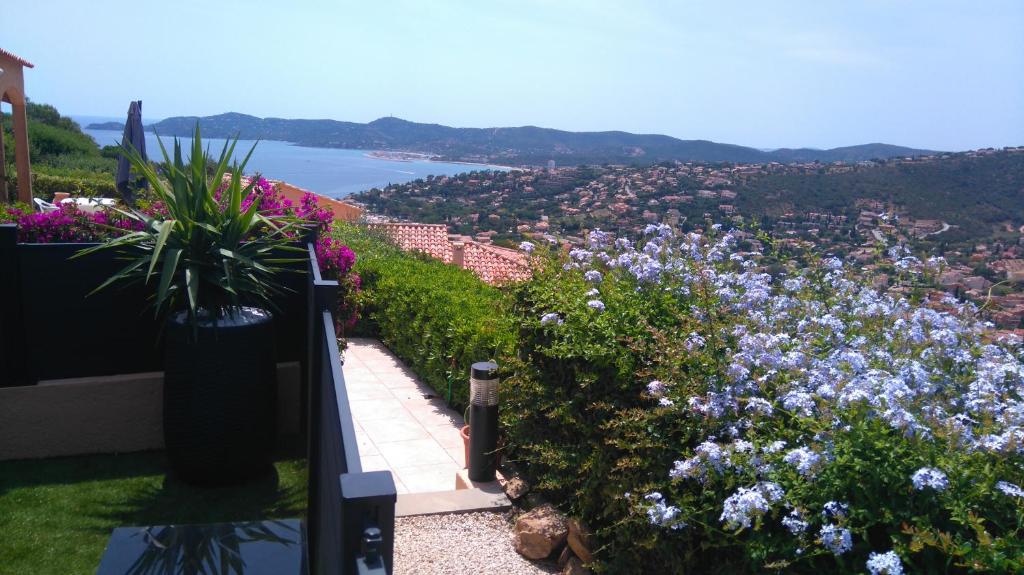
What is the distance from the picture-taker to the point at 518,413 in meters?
4.92

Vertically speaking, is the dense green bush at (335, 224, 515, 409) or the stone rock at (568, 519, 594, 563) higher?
the dense green bush at (335, 224, 515, 409)

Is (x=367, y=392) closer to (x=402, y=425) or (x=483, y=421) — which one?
(x=402, y=425)

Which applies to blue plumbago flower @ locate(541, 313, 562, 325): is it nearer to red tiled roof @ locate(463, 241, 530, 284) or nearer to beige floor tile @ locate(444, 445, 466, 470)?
beige floor tile @ locate(444, 445, 466, 470)

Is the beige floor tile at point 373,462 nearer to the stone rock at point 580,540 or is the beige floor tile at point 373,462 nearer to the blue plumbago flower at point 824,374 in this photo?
the stone rock at point 580,540

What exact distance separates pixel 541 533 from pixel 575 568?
0.31 meters

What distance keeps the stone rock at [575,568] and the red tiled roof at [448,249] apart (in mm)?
4947

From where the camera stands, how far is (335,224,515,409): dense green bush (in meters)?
6.46

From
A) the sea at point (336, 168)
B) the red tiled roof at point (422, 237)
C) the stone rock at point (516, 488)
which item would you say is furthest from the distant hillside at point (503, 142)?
the stone rock at point (516, 488)

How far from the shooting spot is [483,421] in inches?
204

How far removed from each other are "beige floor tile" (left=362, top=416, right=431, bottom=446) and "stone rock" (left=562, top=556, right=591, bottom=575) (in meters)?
2.68

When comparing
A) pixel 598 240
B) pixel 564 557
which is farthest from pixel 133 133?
pixel 564 557

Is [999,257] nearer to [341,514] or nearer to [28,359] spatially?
[341,514]

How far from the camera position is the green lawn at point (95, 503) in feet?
13.0

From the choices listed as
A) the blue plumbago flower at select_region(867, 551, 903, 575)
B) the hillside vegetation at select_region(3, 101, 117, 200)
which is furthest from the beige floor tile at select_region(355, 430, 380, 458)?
the hillside vegetation at select_region(3, 101, 117, 200)
